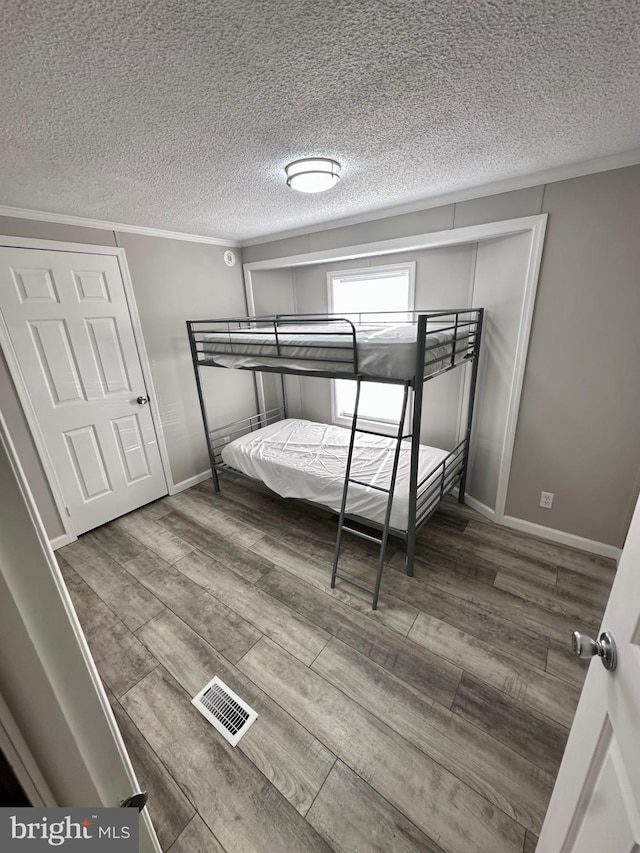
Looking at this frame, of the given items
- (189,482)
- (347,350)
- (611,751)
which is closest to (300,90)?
(347,350)

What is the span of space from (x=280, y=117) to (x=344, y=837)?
2.65 metres

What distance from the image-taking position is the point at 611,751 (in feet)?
2.23

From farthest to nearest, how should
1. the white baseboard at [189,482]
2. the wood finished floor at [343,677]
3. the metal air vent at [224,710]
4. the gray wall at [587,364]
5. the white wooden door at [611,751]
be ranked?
1. the white baseboard at [189,482]
2. the gray wall at [587,364]
3. the metal air vent at [224,710]
4. the wood finished floor at [343,677]
5. the white wooden door at [611,751]

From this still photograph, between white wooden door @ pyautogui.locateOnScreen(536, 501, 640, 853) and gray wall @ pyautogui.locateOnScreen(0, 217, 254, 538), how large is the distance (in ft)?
10.5

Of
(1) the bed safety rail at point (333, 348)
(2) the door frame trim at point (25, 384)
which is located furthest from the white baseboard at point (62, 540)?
(1) the bed safety rail at point (333, 348)

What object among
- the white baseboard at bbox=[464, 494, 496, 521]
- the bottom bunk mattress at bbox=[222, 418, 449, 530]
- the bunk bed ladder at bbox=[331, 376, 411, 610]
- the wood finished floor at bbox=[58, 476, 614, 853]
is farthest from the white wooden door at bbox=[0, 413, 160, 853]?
the white baseboard at bbox=[464, 494, 496, 521]

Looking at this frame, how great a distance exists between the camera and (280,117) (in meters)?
1.30

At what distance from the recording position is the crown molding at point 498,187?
1.80m

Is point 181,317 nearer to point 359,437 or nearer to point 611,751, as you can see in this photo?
Result: point 359,437

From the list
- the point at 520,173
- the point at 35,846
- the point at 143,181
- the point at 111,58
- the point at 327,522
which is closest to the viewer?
the point at 35,846

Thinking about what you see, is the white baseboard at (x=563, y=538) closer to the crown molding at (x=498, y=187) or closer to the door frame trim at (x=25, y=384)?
the crown molding at (x=498, y=187)

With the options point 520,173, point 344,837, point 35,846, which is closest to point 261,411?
point 520,173

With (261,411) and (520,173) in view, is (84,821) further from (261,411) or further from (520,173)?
(261,411)

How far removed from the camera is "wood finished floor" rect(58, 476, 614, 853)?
1.22 metres
